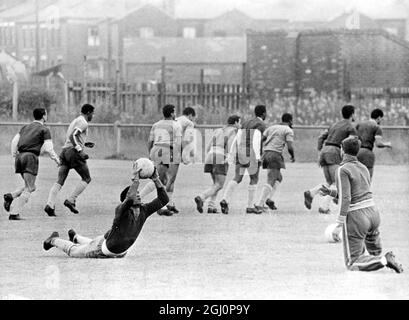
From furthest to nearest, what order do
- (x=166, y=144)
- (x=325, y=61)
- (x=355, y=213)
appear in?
1. (x=325, y=61)
2. (x=166, y=144)
3. (x=355, y=213)

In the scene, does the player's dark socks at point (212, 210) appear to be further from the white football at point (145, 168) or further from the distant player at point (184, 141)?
the white football at point (145, 168)

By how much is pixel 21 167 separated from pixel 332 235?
15.4ft

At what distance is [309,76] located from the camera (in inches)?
2208

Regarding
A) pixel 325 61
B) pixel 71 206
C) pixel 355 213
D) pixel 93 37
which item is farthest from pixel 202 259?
pixel 93 37

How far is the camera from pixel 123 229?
1119 cm

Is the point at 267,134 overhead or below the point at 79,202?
overhead

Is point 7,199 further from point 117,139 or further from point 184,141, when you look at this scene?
point 117,139

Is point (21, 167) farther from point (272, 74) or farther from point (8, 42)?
point (8, 42)

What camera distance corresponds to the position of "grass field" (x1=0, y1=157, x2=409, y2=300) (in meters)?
9.42

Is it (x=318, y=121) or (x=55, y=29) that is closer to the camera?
(x=318, y=121)

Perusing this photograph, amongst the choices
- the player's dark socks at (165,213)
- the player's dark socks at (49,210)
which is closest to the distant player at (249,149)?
the player's dark socks at (165,213)

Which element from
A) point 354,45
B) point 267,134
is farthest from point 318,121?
point 267,134

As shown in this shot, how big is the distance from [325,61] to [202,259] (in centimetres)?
4379

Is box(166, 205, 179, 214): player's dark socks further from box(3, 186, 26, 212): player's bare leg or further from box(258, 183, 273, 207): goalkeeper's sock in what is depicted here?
box(3, 186, 26, 212): player's bare leg
